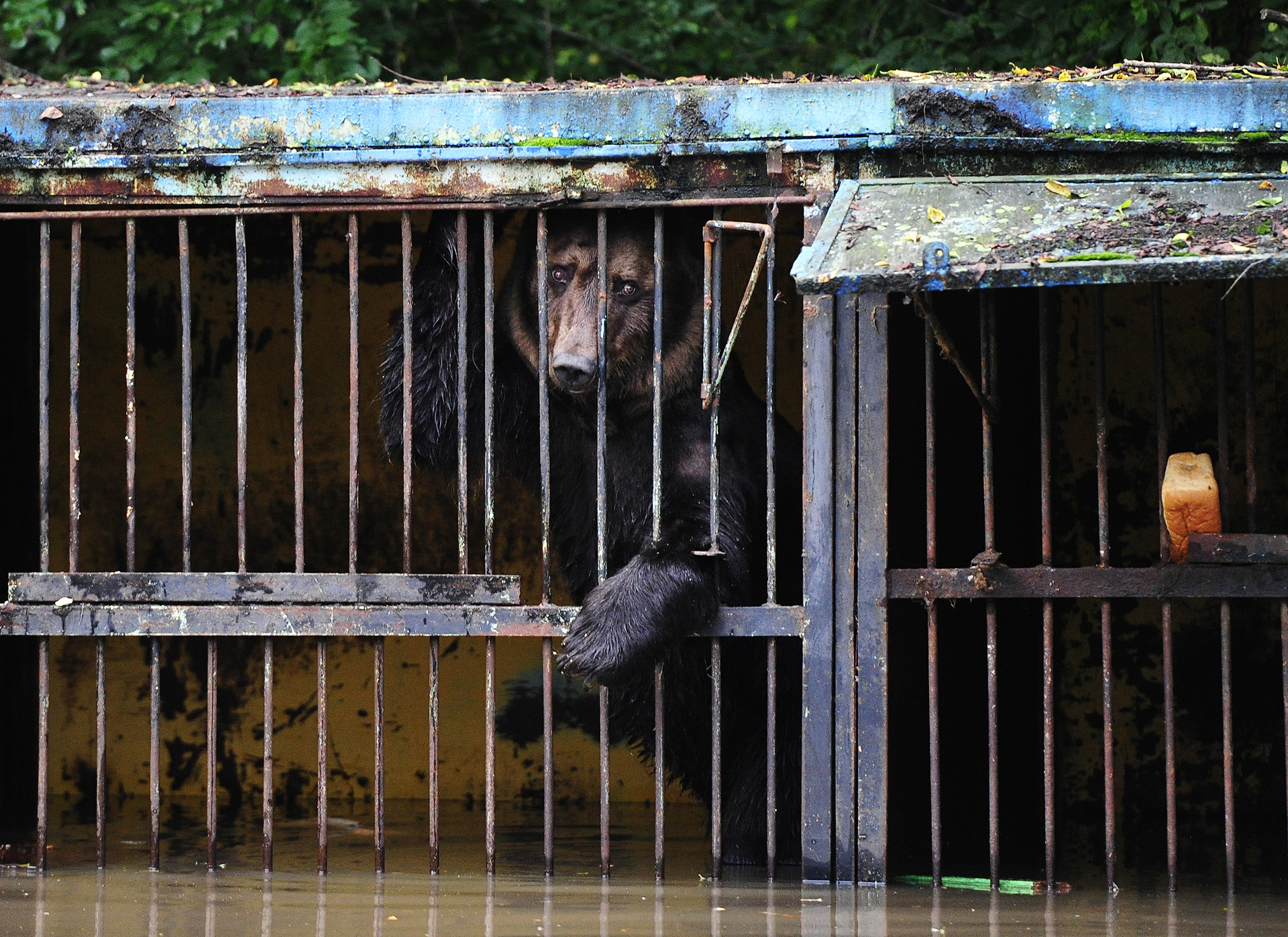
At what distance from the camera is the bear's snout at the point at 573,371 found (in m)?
4.96

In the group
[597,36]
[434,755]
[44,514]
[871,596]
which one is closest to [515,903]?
[434,755]

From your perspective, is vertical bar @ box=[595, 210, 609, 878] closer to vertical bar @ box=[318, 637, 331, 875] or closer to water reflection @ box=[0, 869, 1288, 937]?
water reflection @ box=[0, 869, 1288, 937]

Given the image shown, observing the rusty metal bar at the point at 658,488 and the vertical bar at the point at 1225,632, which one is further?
the rusty metal bar at the point at 658,488

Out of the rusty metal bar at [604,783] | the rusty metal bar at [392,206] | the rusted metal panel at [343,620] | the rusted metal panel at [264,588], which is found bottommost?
the rusty metal bar at [604,783]

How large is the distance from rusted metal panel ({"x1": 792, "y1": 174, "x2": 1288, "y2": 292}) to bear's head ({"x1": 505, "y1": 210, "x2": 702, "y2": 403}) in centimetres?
104

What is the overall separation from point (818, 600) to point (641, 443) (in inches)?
45.1

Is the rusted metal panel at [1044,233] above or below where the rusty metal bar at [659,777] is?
above

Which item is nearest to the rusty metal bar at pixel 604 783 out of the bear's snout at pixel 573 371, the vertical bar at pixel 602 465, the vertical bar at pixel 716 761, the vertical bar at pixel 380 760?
the vertical bar at pixel 602 465

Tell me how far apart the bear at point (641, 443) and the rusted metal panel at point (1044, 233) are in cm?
108

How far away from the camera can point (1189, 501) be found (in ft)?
15.3

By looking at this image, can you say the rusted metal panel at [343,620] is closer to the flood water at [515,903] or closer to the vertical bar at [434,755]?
the vertical bar at [434,755]

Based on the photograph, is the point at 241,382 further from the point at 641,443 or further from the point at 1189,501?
the point at 1189,501

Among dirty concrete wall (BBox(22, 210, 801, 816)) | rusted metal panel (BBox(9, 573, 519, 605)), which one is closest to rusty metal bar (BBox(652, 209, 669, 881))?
rusted metal panel (BBox(9, 573, 519, 605))

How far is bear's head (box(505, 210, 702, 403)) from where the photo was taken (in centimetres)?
541
